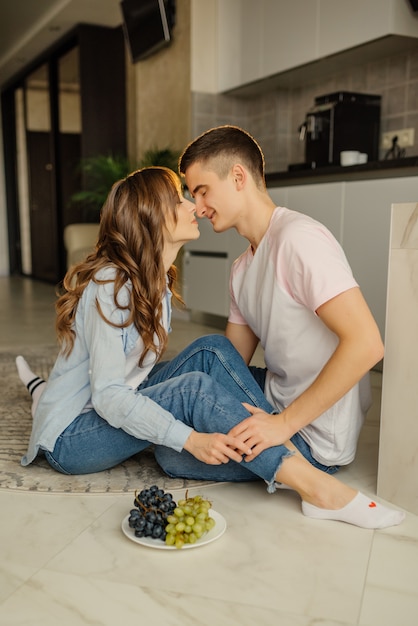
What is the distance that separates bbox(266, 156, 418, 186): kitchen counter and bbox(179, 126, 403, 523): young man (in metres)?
1.23

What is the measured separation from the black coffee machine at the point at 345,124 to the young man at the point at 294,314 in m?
2.13

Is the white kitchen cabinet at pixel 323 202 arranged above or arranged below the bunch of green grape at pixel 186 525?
above

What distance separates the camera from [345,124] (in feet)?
12.4

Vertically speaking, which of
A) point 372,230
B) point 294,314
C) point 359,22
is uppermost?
point 359,22

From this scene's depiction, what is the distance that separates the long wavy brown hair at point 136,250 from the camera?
1660mm

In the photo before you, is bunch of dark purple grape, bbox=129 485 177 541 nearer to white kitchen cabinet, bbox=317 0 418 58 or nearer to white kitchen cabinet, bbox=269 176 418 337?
white kitchen cabinet, bbox=269 176 418 337

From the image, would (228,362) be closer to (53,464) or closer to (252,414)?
(252,414)

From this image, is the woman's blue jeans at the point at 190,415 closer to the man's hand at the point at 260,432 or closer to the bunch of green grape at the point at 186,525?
the man's hand at the point at 260,432

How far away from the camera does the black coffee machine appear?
3.76 metres

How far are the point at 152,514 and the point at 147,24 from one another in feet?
14.8

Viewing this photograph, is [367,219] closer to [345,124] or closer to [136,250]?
[345,124]

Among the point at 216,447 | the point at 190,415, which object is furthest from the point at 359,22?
the point at 216,447

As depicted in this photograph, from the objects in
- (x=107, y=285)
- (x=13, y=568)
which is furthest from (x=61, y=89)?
(x=13, y=568)

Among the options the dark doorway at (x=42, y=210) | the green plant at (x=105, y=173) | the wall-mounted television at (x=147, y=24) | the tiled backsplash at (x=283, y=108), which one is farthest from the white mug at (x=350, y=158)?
the dark doorway at (x=42, y=210)
